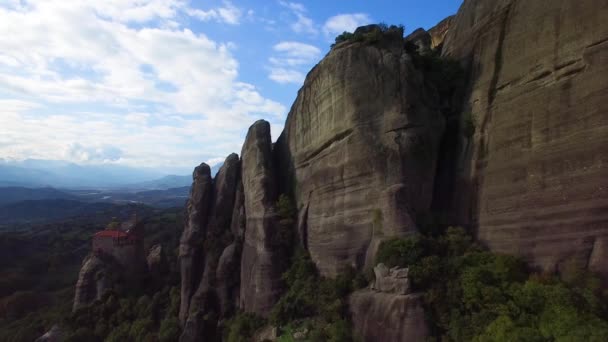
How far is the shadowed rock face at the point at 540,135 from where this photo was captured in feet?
54.2

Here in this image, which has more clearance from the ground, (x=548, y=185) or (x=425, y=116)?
(x=425, y=116)

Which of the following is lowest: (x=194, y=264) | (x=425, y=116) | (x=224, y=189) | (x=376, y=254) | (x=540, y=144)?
(x=194, y=264)

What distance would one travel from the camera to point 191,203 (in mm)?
38750

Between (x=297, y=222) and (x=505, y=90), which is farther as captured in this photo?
(x=297, y=222)

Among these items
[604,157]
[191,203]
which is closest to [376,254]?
[604,157]

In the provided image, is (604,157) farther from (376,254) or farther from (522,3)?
(376,254)

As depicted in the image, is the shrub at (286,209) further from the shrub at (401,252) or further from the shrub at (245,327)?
the shrub at (401,252)

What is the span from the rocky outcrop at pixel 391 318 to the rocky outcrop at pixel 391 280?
0.99 ft

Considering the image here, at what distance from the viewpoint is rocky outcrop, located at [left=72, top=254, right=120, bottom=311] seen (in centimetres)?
3916

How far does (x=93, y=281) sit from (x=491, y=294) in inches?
1495

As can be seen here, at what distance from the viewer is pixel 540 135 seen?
18.5m

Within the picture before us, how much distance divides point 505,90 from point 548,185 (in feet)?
19.4

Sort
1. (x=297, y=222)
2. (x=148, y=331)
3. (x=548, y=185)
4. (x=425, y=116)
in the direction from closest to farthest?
(x=548, y=185)
(x=425, y=116)
(x=297, y=222)
(x=148, y=331)

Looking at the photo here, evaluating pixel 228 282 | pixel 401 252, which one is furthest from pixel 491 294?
pixel 228 282
